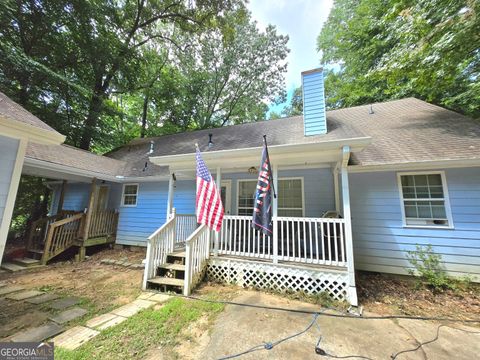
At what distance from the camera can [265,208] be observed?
4.03 meters

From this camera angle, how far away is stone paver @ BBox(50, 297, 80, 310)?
3.80 m

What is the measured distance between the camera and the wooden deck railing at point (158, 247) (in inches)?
183

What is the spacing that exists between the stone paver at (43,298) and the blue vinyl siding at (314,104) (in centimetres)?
742

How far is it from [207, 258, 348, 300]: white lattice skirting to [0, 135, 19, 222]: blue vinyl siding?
3.91 meters

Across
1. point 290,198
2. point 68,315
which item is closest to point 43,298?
point 68,315

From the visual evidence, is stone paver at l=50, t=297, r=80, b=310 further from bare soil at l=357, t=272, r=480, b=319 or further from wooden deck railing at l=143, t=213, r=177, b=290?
bare soil at l=357, t=272, r=480, b=319

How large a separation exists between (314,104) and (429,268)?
5.11 meters

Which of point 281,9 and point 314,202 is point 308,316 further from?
point 281,9

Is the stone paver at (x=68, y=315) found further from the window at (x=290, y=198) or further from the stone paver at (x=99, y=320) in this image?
the window at (x=290, y=198)

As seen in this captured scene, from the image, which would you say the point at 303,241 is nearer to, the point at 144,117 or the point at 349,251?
the point at 349,251

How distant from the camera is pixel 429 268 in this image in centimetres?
472

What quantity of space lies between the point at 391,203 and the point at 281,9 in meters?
9.26

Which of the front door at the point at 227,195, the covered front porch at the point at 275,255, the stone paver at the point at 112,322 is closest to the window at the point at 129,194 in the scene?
the covered front porch at the point at 275,255

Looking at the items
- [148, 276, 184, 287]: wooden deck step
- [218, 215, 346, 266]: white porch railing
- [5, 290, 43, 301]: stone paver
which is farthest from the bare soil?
[5, 290, 43, 301]: stone paver
